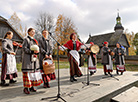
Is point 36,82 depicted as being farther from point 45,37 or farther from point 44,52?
point 45,37

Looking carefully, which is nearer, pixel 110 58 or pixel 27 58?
pixel 27 58

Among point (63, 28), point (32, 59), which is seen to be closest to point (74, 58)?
point (32, 59)

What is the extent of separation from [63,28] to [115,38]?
38.7 feet

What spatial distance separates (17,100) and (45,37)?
188 centimetres

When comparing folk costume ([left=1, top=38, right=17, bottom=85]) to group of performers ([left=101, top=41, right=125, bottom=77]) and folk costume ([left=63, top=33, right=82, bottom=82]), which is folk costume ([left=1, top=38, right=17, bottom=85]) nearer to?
folk costume ([left=63, top=33, right=82, bottom=82])

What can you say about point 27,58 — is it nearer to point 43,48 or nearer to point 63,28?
point 43,48

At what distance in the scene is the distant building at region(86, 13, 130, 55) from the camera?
23792 millimetres

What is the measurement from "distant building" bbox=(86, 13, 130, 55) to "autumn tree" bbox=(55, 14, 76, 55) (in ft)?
27.1

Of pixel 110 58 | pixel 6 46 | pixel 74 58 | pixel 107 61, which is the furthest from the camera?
pixel 110 58

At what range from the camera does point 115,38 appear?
957 inches

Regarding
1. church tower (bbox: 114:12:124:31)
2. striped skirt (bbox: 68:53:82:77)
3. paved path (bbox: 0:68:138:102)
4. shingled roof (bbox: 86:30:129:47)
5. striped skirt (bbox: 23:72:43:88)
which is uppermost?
church tower (bbox: 114:12:124:31)

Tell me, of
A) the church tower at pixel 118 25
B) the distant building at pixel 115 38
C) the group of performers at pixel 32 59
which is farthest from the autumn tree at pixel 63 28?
the group of performers at pixel 32 59

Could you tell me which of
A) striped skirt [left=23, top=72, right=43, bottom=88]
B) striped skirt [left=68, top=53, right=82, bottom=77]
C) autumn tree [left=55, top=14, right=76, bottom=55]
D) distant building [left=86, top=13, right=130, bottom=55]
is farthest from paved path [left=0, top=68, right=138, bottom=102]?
distant building [left=86, top=13, right=130, bottom=55]

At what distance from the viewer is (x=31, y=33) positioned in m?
3.07
